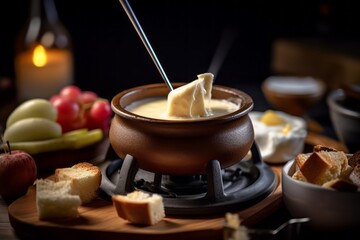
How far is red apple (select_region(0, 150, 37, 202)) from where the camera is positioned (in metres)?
1.77

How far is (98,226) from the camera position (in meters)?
1.59

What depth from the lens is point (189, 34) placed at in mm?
3902

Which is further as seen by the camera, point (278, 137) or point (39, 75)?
point (39, 75)

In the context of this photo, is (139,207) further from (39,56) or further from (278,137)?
(39,56)

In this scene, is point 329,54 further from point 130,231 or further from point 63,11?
point 130,231

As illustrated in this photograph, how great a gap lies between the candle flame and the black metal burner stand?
1.25 m

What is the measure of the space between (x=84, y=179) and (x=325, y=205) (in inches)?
24.7

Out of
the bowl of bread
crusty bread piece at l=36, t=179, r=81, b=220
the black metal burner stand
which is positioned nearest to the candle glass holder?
the black metal burner stand

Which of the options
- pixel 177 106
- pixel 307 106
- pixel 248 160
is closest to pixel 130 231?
pixel 177 106

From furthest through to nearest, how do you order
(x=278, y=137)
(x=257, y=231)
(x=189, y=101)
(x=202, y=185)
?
(x=278, y=137), (x=202, y=185), (x=189, y=101), (x=257, y=231)

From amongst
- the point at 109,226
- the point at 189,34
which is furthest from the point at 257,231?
the point at 189,34

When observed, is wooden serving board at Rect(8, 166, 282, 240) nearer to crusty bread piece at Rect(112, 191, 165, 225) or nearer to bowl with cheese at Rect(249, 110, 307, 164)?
crusty bread piece at Rect(112, 191, 165, 225)

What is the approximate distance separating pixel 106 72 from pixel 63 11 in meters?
0.44

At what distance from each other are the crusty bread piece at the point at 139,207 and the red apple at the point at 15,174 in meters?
0.33
